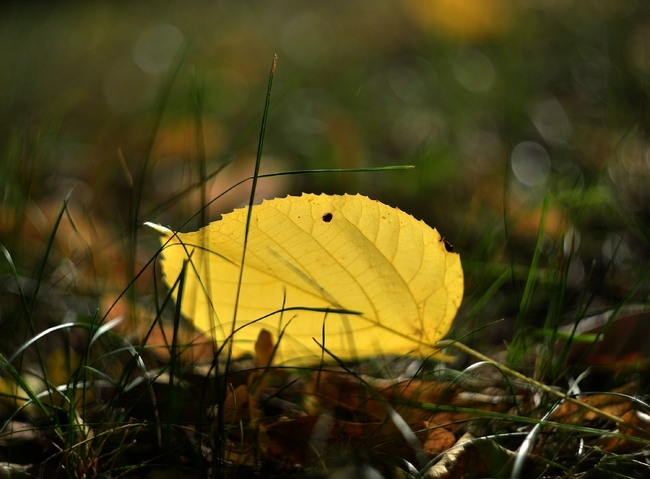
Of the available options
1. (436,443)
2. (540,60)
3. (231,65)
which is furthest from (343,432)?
(231,65)

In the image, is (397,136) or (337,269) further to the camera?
(397,136)

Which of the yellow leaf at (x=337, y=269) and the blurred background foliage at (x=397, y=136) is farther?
the blurred background foliage at (x=397, y=136)

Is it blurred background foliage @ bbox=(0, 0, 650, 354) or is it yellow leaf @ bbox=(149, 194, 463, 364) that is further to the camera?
blurred background foliage @ bbox=(0, 0, 650, 354)

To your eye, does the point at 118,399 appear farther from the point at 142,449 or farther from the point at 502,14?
the point at 502,14
